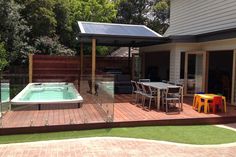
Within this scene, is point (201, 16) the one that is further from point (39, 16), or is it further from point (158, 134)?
point (39, 16)

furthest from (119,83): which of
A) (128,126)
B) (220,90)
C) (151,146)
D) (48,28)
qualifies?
(48,28)

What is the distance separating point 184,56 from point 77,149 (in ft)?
25.1

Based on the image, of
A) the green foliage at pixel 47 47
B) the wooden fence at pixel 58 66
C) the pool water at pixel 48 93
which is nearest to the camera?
the pool water at pixel 48 93

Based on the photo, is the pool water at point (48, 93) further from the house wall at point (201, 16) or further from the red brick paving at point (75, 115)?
the house wall at point (201, 16)

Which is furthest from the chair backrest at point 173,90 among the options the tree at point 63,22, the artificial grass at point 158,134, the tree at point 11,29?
the tree at point 63,22

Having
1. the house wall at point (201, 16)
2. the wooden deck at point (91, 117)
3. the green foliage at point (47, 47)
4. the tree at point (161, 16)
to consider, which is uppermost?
the tree at point (161, 16)

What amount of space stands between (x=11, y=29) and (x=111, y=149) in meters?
12.1

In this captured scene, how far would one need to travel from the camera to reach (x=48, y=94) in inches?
395

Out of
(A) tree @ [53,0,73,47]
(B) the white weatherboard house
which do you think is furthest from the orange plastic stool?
(A) tree @ [53,0,73,47]

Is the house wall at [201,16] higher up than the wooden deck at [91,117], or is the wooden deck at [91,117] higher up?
the house wall at [201,16]

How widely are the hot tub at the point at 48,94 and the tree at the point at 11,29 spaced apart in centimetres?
500

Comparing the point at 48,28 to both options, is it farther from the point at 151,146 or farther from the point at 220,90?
the point at 151,146

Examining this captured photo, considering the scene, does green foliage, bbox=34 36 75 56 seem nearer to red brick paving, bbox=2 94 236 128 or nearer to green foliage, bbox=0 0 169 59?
green foliage, bbox=0 0 169 59

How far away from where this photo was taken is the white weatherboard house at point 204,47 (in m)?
9.69
